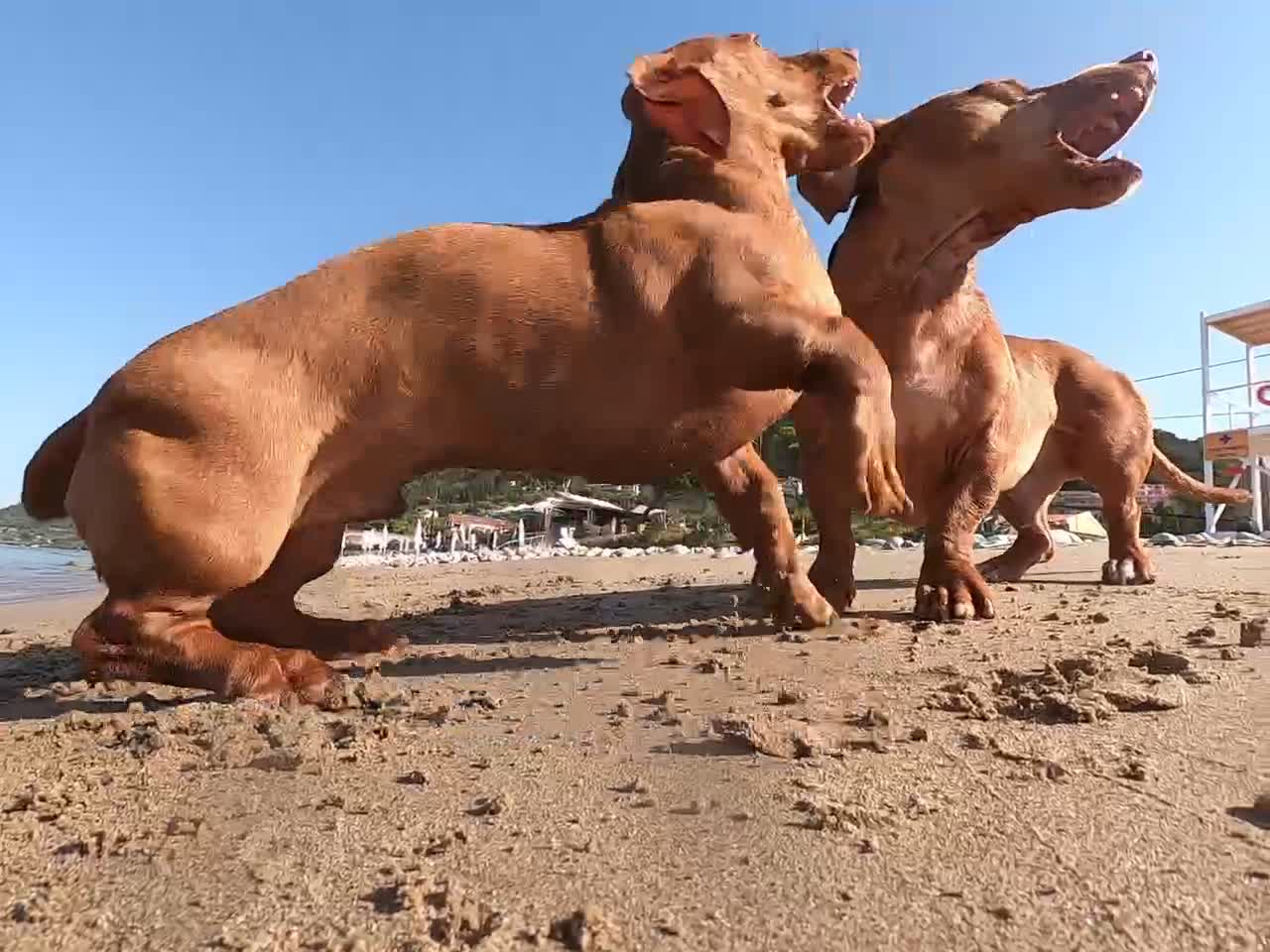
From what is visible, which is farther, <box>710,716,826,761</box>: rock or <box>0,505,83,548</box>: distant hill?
<box>0,505,83,548</box>: distant hill

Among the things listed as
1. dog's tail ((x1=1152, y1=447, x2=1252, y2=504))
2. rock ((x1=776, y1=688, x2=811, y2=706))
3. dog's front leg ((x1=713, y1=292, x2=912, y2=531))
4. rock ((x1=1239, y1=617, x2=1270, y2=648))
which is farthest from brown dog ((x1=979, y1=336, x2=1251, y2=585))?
rock ((x1=776, y1=688, x2=811, y2=706))

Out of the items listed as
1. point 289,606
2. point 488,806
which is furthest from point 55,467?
point 488,806

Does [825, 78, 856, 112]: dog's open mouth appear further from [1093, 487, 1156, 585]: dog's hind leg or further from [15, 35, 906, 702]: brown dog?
[1093, 487, 1156, 585]: dog's hind leg

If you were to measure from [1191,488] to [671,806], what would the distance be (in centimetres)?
582

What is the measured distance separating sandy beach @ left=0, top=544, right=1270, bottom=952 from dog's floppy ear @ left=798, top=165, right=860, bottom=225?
6.93 ft

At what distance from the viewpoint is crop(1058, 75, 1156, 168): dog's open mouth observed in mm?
3477

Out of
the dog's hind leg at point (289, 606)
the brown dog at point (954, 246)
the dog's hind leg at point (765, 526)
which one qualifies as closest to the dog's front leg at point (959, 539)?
the brown dog at point (954, 246)

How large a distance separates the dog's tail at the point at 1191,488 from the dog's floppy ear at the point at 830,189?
3097mm

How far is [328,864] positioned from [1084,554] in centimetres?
691

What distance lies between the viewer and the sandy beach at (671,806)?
948 mm

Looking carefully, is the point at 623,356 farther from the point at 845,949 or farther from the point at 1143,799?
the point at 845,949

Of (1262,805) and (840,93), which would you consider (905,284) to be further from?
(1262,805)

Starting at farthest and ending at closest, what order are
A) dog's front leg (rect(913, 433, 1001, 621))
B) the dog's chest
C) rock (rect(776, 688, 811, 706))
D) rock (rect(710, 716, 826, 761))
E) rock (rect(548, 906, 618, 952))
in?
the dog's chest < dog's front leg (rect(913, 433, 1001, 621)) < rock (rect(776, 688, 811, 706)) < rock (rect(710, 716, 826, 761)) < rock (rect(548, 906, 618, 952))

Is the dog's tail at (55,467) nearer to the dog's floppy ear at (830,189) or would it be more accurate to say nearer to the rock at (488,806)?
the rock at (488,806)
